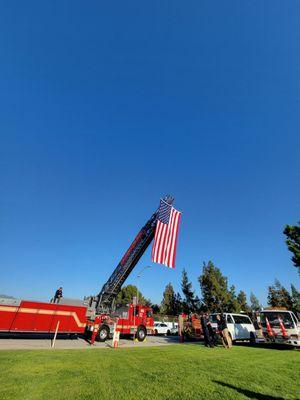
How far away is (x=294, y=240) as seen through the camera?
24.1 meters

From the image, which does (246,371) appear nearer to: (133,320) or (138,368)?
(138,368)

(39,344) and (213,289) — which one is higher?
(213,289)

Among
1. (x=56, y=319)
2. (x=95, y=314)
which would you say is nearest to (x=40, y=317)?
(x=56, y=319)

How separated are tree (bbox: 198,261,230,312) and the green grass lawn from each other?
35.0 m

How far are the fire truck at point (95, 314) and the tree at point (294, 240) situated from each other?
38.1 ft

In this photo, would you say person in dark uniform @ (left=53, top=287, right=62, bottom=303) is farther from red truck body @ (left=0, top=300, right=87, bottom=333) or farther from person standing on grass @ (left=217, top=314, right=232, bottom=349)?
person standing on grass @ (left=217, top=314, right=232, bottom=349)

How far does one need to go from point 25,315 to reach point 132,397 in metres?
12.7

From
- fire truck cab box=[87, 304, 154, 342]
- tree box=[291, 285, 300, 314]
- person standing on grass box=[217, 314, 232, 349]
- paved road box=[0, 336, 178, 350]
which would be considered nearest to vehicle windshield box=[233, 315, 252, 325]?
person standing on grass box=[217, 314, 232, 349]

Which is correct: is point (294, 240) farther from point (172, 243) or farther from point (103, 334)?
point (103, 334)

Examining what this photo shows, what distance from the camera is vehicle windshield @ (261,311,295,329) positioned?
15.4m

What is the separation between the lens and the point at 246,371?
7477 millimetres

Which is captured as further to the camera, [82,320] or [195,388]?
[82,320]

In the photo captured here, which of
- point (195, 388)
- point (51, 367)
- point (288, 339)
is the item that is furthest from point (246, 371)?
point (288, 339)

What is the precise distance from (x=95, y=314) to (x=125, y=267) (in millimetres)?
3653
